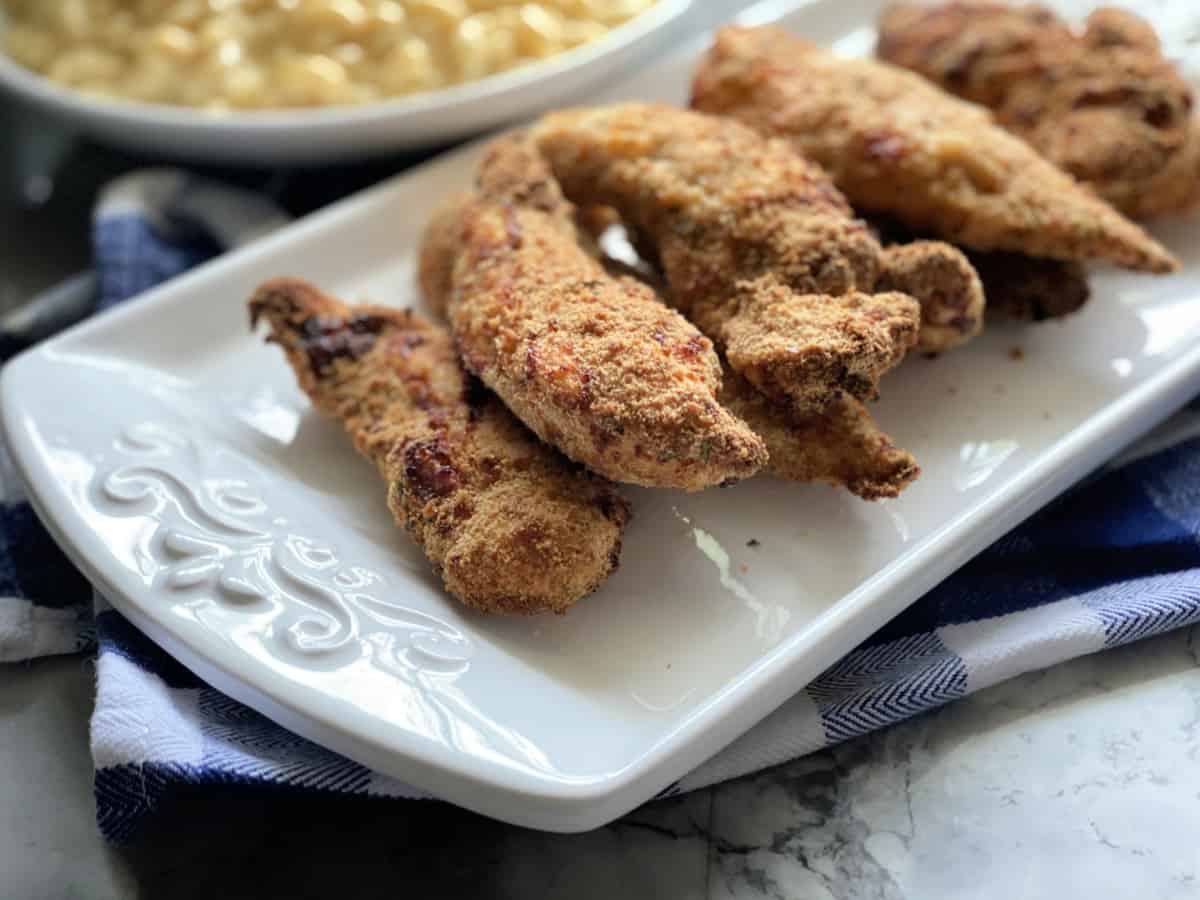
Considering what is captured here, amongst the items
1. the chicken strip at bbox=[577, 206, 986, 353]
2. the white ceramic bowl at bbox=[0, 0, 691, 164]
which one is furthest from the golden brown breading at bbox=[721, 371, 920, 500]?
the white ceramic bowl at bbox=[0, 0, 691, 164]

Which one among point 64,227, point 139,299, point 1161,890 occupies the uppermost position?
point 139,299

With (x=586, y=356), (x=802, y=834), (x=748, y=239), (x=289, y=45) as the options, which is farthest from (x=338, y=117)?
(x=802, y=834)

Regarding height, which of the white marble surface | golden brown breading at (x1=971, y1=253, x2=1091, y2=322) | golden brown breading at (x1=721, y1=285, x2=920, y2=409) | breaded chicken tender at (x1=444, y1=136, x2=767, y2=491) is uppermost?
breaded chicken tender at (x1=444, y1=136, x2=767, y2=491)

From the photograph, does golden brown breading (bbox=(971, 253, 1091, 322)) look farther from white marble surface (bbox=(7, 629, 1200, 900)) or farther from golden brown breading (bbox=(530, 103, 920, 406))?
white marble surface (bbox=(7, 629, 1200, 900))

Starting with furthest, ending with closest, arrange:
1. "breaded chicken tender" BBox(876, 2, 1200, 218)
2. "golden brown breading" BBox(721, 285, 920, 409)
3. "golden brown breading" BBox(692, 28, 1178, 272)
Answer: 1. "breaded chicken tender" BBox(876, 2, 1200, 218)
2. "golden brown breading" BBox(692, 28, 1178, 272)
3. "golden brown breading" BBox(721, 285, 920, 409)

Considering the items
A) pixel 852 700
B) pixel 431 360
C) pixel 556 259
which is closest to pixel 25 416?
pixel 431 360

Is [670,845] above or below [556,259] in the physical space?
below

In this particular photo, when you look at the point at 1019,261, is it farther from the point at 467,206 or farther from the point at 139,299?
the point at 139,299
